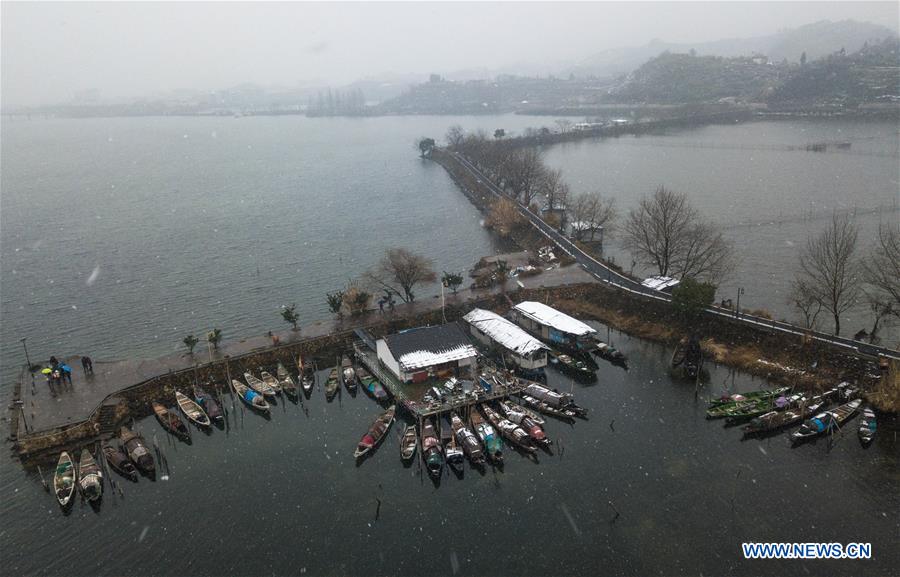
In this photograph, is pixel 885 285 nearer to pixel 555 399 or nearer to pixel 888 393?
pixel 888 393

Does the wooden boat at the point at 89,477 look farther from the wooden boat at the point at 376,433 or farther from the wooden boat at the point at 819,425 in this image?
the wooden boat at the point at 819,425

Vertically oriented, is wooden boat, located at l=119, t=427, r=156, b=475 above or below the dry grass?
below

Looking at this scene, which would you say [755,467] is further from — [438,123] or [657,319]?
Answer: [438,123]

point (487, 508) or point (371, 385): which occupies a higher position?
point (371, 385)

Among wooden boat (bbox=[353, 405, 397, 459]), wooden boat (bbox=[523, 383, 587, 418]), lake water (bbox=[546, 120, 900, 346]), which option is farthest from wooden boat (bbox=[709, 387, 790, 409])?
wooden boat (bbox=[353, 405, 397, 459])

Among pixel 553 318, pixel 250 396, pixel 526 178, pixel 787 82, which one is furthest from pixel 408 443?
pixel 787 82

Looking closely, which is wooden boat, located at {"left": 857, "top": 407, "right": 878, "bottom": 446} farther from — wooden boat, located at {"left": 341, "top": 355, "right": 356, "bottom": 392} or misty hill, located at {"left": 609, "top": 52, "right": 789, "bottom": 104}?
misty hill, located at {"left": 609, "top": 52, "right": 789, "bottom": 104}

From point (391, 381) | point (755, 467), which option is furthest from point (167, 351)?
point (755, 467)
